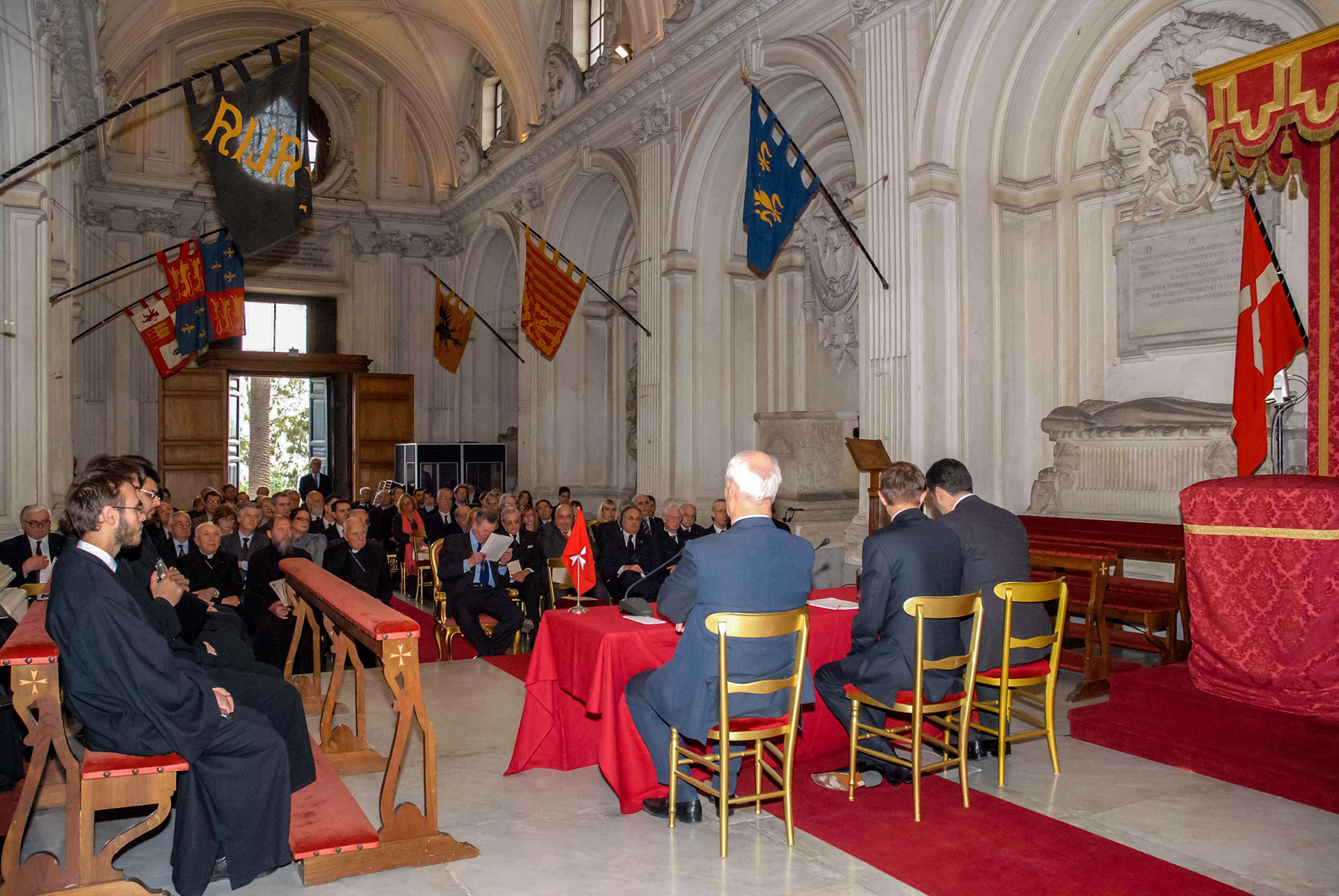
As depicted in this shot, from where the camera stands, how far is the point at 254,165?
7.38 m

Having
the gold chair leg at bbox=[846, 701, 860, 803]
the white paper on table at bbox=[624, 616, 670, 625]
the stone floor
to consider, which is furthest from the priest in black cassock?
the gold chair leg at bbox=[846, 701, 860, 803]

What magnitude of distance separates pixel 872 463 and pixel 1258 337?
2.83m

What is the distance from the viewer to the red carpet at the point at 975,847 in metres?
3.44

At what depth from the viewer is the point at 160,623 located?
4.00 metres

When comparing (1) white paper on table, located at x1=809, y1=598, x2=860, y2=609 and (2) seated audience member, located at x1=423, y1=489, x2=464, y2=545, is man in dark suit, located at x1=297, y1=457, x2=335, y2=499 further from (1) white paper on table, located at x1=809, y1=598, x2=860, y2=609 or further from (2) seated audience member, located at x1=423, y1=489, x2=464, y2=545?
(1) white paper on table, located at x1=809, y1=598, x2=860, y2=609

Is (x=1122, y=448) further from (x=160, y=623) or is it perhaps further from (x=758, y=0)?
(x=160, y=623)

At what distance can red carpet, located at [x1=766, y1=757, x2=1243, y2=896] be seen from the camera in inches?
135

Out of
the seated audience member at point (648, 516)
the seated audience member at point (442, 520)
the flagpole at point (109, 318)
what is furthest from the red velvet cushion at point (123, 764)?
the flagpole at point (109, 318)

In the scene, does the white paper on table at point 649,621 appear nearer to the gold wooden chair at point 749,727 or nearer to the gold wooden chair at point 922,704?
the gold wooden chair at point 749,727

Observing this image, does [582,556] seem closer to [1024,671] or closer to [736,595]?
[736,595]

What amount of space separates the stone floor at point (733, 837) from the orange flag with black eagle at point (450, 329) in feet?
43.6

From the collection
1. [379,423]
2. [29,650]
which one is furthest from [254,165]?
[379,423]

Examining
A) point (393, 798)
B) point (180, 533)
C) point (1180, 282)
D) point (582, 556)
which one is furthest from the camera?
point (180, 533)

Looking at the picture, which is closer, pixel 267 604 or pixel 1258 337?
pixel 1258 337
